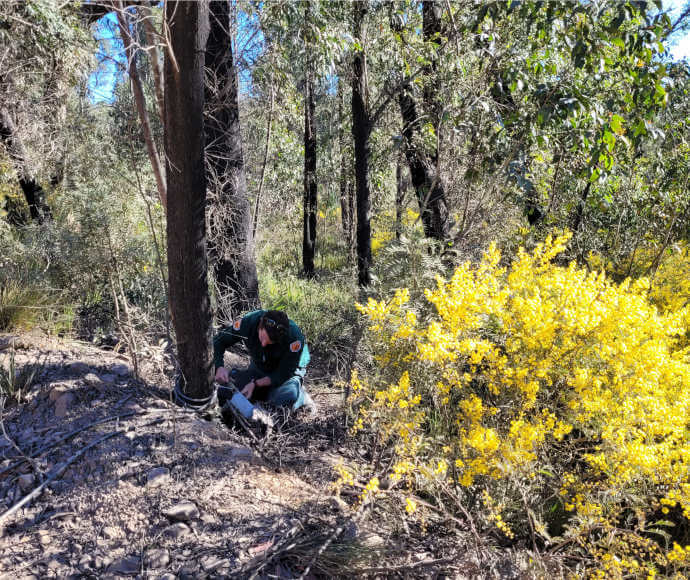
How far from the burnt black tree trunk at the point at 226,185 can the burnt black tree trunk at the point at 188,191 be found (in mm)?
1698

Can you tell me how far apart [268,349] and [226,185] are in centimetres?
206

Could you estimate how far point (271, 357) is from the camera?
151 inches

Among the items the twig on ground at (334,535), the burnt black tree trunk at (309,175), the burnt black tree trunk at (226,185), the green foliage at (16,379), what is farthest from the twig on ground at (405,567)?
the burnt black tree trunk at (309,175)

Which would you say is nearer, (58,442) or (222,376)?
(58,442)

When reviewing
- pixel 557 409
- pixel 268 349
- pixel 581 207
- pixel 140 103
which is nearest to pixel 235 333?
pixel 268 349

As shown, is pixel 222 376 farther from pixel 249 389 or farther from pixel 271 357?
pixel 271 357

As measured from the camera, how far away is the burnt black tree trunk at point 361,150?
6012 mm

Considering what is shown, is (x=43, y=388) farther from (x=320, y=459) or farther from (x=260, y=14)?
(x=260, y=14)

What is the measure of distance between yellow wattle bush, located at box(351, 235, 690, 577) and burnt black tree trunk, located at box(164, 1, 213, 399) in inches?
44.7

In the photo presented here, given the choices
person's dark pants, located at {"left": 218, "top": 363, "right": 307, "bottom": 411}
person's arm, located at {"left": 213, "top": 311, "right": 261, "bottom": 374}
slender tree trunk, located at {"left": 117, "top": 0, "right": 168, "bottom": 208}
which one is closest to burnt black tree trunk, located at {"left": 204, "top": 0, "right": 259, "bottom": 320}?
person's arm, located at {"left": 213, "top": 311, "right": 261, "bottom": 374}

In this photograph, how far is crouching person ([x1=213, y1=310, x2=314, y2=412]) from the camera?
3.64 m

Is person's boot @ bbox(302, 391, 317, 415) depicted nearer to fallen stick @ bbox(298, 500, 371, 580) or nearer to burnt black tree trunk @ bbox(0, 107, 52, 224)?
fallen stick @ bbox(298, 500, 371, 580)

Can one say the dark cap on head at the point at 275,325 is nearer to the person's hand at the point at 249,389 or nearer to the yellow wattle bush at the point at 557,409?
the person's hand at the point at 249,389

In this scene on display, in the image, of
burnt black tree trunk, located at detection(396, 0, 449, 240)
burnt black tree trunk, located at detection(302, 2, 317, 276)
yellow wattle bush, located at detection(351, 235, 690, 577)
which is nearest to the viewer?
→ yellow wattle bush, located at detection(351, 235, 690, 577)
